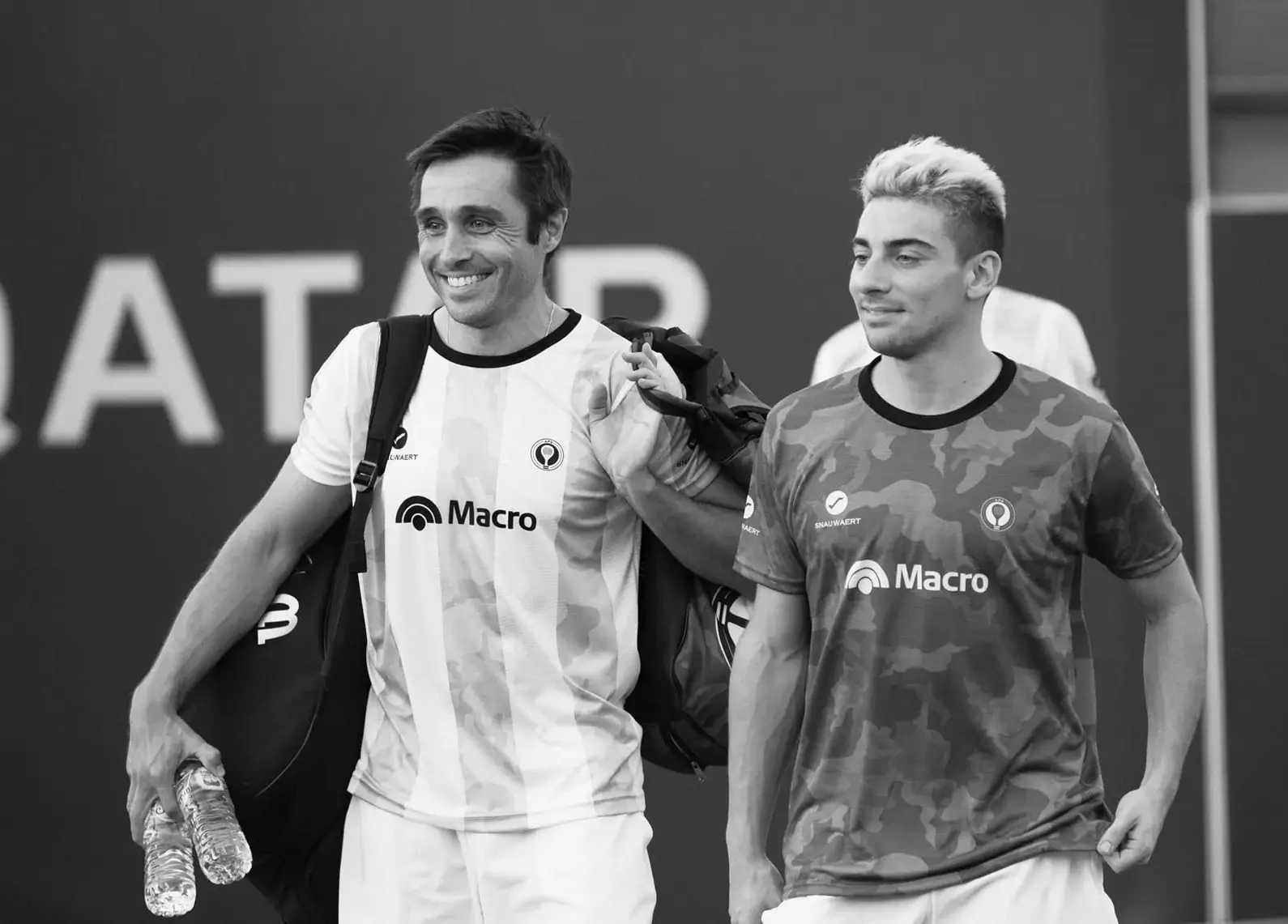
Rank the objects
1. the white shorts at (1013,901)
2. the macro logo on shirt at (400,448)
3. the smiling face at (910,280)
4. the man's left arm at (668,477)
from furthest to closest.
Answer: the macro logo on shirt at (400,448), the man's left arm at (668,477), the smiling face at (910,280), the white shorts at (1013,901)

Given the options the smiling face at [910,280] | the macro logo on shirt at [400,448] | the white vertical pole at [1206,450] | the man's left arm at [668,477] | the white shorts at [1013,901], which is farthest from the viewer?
the white vertical pole at [1206,450]

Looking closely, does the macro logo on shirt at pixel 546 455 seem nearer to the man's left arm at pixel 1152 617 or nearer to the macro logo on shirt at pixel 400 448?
the macro logo on shirt at pixel 400 448

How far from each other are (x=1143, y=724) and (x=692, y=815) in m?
1.41

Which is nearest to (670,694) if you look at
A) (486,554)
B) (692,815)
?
(486,554)

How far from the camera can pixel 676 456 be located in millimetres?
3176

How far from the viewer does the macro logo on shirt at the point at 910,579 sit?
274cm

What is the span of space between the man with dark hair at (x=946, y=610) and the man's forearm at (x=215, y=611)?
0.95 m

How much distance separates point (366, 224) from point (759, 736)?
3072 mm

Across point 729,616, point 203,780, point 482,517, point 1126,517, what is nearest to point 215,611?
point 203,780

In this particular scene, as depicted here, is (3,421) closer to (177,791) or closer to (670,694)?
(177,791)

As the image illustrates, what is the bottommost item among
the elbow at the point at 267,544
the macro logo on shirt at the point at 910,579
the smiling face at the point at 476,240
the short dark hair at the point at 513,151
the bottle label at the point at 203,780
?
the bottle label at the point at 203,780

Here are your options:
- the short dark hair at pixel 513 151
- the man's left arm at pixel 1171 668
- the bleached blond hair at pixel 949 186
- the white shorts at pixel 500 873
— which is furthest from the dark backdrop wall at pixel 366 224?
the man's left arm at pixel 1171 668

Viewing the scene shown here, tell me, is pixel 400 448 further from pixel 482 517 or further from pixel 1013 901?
pixel 1013 901

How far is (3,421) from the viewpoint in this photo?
5605 millimetres
